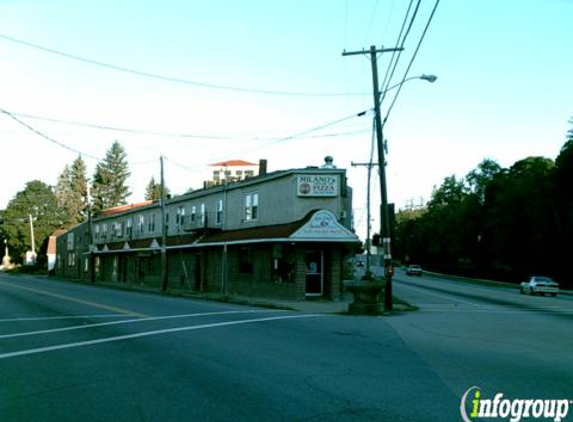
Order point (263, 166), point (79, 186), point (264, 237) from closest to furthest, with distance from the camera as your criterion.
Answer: point (264, 237)
point (263, 166)
point (79, 186)

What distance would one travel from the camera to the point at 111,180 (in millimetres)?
112938

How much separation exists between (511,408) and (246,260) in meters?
25.2

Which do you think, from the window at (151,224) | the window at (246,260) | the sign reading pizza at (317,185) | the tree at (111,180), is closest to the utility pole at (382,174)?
the sign reading pizza at (317,185)

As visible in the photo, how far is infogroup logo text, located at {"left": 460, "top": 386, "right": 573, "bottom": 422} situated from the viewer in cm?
677

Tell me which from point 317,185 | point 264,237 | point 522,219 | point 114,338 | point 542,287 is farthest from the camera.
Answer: point 522,219

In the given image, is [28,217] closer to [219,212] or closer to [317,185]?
[219,212]

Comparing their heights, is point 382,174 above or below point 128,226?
above

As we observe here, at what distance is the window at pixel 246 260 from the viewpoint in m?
31.3

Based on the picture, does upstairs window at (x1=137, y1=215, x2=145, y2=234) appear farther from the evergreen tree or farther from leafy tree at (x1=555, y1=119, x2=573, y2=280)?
the evergreen tree

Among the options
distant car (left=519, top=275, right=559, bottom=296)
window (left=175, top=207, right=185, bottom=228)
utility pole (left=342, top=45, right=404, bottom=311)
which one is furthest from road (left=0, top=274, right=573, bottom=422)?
distant car (left=519, top=275, right=559, bottom=296)

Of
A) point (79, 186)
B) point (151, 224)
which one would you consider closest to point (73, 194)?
point (79, 186)

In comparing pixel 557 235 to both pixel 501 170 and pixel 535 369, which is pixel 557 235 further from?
pixel 535 369

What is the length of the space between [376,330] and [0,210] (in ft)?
374

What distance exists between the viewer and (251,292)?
101 ft
